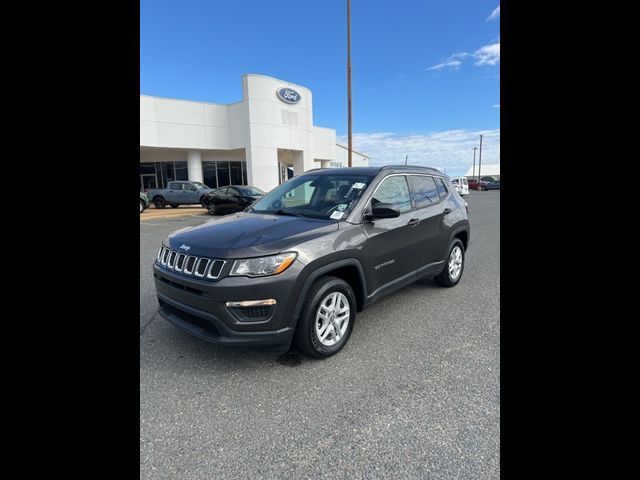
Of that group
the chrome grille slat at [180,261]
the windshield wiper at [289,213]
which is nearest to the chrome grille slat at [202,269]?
the chrome grille slat at [180,261]

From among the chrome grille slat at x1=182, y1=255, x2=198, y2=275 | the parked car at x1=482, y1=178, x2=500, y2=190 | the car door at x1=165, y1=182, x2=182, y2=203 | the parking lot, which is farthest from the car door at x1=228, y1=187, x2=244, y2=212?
the parked car at x1=482, y1=178, x2=500, y2=190

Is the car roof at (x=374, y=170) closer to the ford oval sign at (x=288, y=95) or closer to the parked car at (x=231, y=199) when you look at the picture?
the parked car at (x=231, y=199)

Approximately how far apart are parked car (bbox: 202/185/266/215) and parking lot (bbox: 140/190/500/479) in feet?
40.6

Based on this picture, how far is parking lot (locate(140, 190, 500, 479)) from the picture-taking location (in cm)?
196

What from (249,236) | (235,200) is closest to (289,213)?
(249,236)

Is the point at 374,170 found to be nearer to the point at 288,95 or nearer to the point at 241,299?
the point at 241,299

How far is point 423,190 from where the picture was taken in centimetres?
443

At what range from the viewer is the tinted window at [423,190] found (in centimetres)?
426

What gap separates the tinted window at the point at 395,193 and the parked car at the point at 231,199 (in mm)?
12255

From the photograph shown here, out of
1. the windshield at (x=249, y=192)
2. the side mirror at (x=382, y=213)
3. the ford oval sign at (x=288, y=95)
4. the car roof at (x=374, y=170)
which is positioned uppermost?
the ford oval sign at (x=288, y=95)

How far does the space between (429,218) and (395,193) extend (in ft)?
2.19
